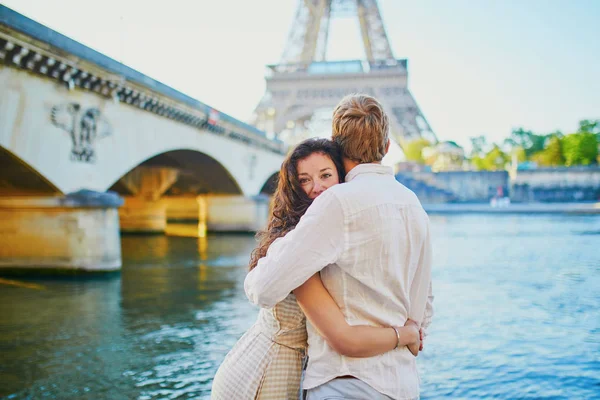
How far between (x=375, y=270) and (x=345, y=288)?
0.12 meters

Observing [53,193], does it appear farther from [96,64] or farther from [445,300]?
[445,300]

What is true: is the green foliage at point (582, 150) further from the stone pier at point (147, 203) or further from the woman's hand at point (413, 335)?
the woman's hand at point (413, 335)

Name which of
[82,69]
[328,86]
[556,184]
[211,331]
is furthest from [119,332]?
[556,184]

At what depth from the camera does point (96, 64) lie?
13086 mm

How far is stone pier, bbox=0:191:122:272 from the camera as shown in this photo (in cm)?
1247

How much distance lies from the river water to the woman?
3.35m

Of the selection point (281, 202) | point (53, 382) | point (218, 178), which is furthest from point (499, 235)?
point (281, 202)

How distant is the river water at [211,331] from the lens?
17.8ft

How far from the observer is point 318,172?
2158 mm

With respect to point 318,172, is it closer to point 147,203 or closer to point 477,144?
point 147,203

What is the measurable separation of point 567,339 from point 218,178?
21.2 metres

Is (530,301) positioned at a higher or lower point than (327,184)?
lower

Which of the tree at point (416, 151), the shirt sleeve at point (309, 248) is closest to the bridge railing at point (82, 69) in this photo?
the shirt sleeve at point (309, 248)

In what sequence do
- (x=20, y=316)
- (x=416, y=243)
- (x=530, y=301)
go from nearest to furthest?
(x=416, y=243) → (x=20, y=316) → (x=530, y=301)
